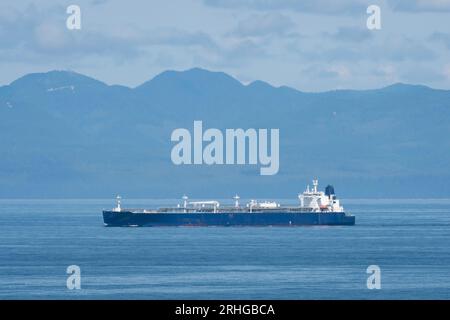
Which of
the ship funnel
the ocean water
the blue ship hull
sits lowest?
the ocean water

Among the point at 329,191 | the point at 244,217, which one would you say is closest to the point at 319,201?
the point at 329,191

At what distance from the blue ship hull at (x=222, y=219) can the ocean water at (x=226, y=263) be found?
8.72 feet

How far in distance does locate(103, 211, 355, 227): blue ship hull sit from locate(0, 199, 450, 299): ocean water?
8.72ft

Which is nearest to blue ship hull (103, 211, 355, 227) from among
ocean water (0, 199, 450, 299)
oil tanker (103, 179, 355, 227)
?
oil tanker (103, 179, 355, 227)

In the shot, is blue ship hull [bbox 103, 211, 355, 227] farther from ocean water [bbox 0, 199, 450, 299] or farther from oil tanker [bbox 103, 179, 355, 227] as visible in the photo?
ocean water [bbox 0, 199, 450, 299]

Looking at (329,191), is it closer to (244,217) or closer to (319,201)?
(319,201)

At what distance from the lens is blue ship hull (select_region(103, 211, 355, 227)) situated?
125 meters

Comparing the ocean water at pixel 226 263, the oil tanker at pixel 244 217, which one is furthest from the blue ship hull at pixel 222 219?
the ocean water at pixel 226 263

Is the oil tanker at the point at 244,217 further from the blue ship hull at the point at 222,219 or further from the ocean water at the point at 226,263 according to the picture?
the ocean water at the point at 226,263

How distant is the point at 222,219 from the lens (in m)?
126

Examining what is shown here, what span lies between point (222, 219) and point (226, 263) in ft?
164

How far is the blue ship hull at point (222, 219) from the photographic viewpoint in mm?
125125

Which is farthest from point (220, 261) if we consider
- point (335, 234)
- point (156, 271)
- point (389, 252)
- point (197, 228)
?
point (197, 228)
